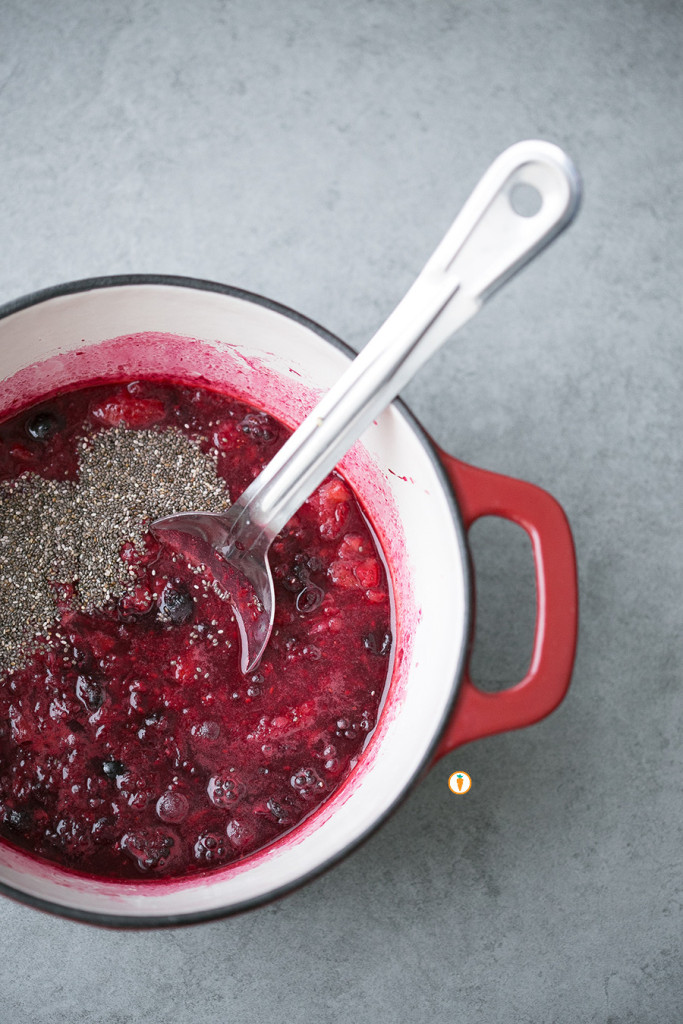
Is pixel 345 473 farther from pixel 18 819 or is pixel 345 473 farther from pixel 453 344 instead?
pixel 18 819

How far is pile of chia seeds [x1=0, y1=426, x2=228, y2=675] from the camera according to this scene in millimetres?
1408

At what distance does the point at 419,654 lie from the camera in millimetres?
1402

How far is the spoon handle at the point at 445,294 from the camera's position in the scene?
3.25 feet

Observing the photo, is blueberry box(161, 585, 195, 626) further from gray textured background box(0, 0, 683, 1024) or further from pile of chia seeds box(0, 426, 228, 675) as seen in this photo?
gray textured background box(0, 0, 683, 1024)

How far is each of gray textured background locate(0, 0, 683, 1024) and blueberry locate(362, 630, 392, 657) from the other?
25cm

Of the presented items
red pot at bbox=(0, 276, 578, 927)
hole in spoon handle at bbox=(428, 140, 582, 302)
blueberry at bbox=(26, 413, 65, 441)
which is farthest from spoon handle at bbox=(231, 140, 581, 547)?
blueberry at bbox=(26, 413, 65, 441)

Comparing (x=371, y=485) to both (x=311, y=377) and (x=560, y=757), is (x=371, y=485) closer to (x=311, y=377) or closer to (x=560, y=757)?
(x=311, y=377)

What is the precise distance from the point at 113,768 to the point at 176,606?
30 cm

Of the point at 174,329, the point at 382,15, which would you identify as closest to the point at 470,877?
the point at 174,329

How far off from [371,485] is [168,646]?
473mm

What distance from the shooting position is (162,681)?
1.42 meters

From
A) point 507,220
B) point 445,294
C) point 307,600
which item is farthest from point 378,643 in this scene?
point 507,220

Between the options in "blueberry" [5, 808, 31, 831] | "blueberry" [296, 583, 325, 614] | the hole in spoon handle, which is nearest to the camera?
the hole in spoon handle

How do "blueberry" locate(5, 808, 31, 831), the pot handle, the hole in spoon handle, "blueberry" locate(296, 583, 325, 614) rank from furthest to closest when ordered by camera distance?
"blueberry" locate(296, 583, 325, 614) < "blueberry" locate(5, 808, 31, 831) < the pot handle < the hole in spoon handle
